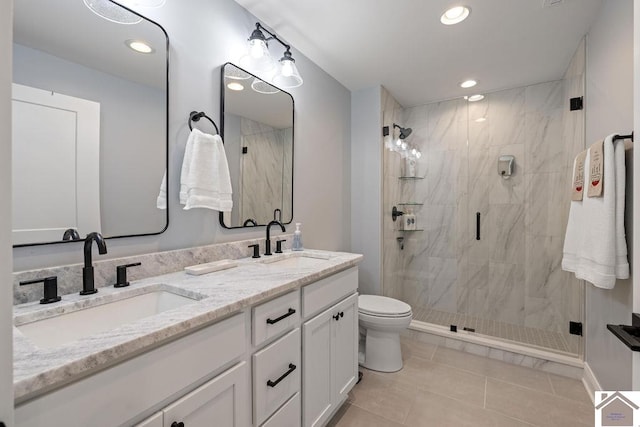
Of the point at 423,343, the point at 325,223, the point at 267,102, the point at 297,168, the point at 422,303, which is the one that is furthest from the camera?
the point at 422,303

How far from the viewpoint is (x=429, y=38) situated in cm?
203

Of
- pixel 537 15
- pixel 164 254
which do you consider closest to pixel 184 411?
pixel 164 254

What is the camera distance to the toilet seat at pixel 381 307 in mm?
2145

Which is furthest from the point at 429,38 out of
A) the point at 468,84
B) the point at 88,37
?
the point at 88,37

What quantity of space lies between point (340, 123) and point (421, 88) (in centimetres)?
94

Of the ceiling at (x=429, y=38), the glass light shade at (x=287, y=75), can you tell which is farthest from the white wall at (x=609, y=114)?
the glass light shade at (x=287, y=75)

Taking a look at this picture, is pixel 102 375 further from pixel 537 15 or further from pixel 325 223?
pixel 537 15

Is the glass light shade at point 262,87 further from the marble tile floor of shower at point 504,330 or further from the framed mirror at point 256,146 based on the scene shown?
the marble tile floor of shower at point 504,330

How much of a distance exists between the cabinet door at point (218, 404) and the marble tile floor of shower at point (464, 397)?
0.94m

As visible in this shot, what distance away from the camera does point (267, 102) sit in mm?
1923

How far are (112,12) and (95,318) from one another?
1191mm

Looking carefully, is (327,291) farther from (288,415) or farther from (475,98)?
(475,98)

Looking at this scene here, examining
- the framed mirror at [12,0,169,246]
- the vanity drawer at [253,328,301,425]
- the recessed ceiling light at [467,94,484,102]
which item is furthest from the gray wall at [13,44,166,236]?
the recessed ceiling light at [467,94,484,102]

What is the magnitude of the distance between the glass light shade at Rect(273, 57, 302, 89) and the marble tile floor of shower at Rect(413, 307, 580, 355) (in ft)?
8.32
